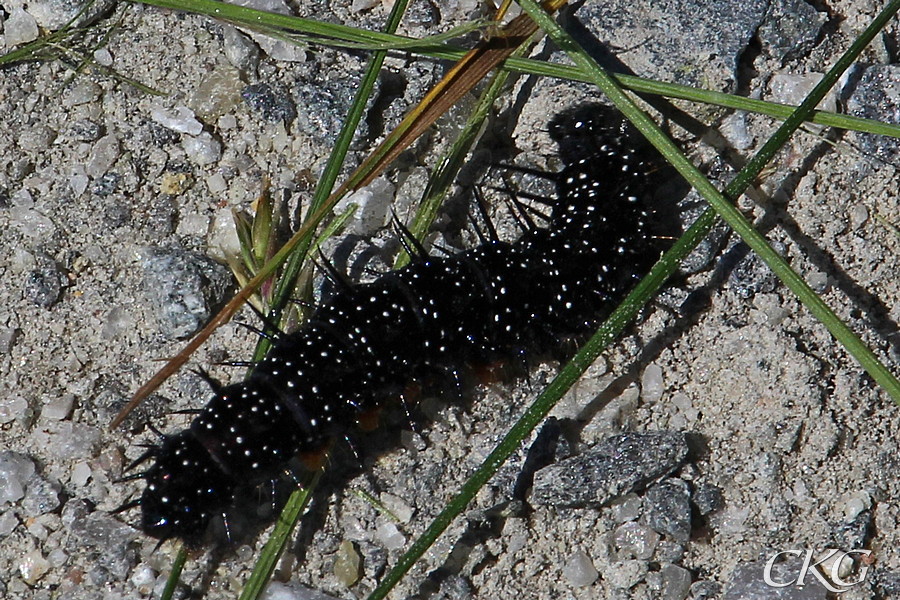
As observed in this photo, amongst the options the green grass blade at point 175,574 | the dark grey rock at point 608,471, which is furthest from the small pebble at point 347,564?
the dark grey rock at point 608,471

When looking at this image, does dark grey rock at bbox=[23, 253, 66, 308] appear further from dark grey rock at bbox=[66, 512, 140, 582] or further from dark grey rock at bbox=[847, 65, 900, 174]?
dark grey rock at bbox=[847, 65, 900, 174]

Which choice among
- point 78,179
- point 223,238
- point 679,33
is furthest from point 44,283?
point 679,33

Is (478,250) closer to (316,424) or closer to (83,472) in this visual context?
(316,424)

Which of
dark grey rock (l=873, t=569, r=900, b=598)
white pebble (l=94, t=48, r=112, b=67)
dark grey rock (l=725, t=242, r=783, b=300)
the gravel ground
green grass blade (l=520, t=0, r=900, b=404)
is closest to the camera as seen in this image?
green grass blade (l=520, t=0, r=900, b=404)

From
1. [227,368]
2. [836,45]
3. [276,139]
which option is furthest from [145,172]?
[836,45]

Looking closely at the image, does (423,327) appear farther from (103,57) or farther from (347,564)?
(103,57)

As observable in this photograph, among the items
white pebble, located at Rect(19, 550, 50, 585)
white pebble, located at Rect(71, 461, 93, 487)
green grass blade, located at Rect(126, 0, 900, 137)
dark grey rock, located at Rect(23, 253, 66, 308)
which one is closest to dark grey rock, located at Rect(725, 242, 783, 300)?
green grass blade, located at Rect(126, 0, 900, 137)

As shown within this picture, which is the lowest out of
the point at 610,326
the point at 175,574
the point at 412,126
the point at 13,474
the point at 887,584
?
the point at 887,584
